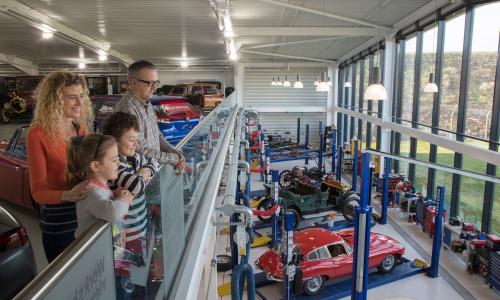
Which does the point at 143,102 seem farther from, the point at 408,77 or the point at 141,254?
the point at 408,77

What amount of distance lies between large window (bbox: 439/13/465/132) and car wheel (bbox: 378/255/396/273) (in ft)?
14.6

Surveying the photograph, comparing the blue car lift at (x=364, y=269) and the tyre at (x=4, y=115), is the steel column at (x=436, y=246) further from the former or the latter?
the tyre at (x=4, y=115)

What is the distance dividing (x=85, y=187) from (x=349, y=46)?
19.4 m

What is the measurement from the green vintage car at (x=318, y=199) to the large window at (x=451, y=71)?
11.7 ft

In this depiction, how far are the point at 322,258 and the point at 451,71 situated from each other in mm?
6959

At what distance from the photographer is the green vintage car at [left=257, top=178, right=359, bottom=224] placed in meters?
12.1

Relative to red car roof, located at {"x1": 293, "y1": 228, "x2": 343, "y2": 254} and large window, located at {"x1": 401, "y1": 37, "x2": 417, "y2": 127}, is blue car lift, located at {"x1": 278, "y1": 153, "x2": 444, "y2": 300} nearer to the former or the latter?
red car roof, located at {"x1": 293, "y1": 228, "x2": 343, "y2": 254}

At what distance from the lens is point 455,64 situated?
11.0 metres

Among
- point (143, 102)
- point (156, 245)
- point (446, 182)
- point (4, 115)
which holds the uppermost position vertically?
point (143, 102)

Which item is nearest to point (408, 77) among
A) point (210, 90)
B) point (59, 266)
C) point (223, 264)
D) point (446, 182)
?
point (446, 182)

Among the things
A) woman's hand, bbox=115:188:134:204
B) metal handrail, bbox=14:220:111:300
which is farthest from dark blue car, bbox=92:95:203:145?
metal handrail, bbox=14:220:111:300

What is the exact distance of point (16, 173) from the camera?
238 inches

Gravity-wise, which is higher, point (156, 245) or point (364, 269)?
point (156, 245)

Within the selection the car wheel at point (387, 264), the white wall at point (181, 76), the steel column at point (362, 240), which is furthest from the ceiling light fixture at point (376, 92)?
the white wall at point (181, 76)
